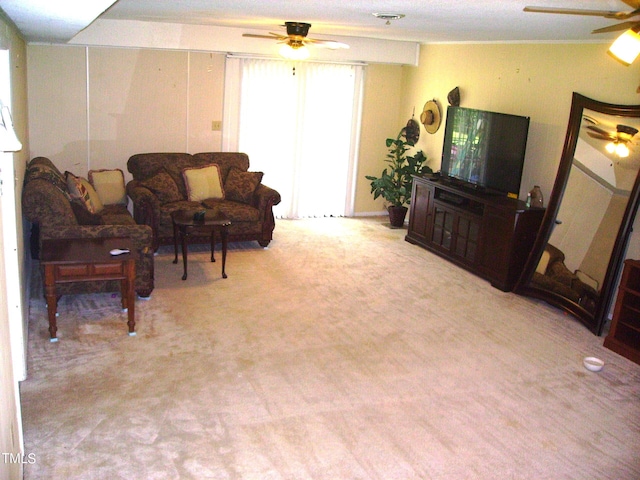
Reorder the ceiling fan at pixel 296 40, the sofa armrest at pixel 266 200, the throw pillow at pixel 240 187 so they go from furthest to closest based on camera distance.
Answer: the throw pillow at pixel 240 187 < the sofa armrest at pixel 266 200 < the ceiling fan at pixel 296 40

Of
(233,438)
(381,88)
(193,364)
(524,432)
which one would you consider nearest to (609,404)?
(524,432)

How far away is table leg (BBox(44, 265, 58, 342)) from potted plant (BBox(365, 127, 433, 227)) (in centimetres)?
474

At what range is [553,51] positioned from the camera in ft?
19.1

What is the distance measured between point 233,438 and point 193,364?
35.5 inches

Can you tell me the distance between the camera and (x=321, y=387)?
3881 mm

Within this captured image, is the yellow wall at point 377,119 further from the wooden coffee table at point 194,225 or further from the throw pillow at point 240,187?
the wooden coffee table at point 194,225

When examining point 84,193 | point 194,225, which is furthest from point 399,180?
point 84,193

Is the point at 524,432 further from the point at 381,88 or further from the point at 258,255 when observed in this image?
the point at 381,88

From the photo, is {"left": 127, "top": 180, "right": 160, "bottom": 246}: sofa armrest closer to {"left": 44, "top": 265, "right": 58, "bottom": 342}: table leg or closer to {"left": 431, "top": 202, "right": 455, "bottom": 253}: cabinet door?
{"left": 44, "top": 265, "right": 58, "bottom": 342}: table leg

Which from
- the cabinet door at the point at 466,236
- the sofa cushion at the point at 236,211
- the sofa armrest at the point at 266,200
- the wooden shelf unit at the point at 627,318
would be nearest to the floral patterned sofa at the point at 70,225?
the sofa cushion at the point at 236,211

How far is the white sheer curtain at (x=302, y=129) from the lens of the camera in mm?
7719

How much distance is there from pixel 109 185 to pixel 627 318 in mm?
5139

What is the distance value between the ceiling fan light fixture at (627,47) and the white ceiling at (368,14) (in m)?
0.29

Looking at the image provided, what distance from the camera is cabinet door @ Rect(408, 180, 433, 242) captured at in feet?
23.2
